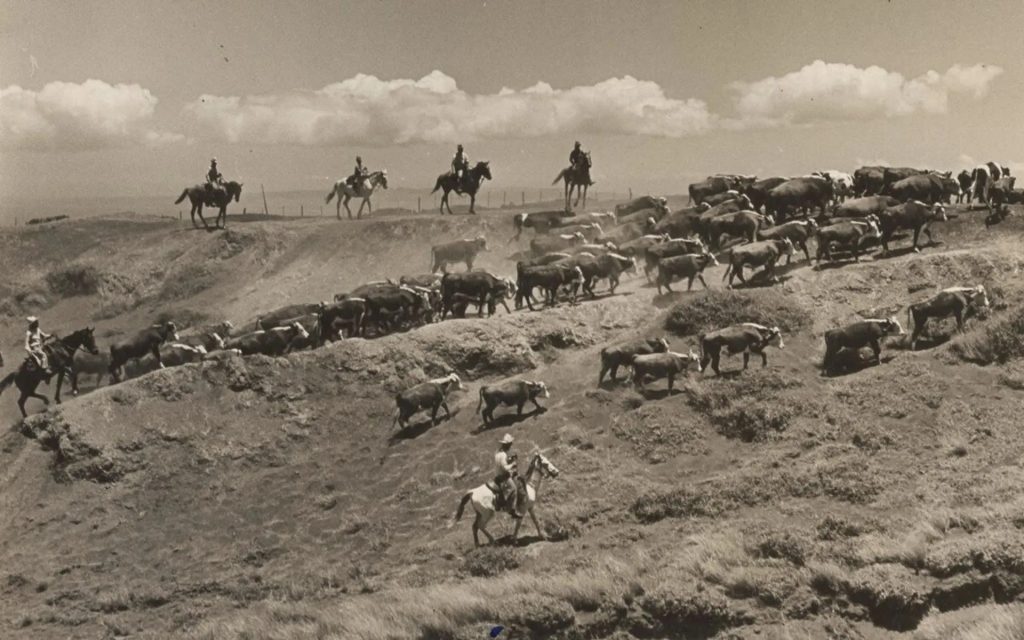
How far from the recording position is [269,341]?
78.1 feet

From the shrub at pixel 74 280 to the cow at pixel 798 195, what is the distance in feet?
103

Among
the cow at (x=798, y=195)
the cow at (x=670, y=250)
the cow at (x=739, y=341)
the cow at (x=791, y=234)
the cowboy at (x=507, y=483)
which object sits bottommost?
the cowboy at (x=507, y=483)

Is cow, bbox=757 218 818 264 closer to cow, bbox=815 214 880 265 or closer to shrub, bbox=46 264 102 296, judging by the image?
cow, bbox=815 214 880 265

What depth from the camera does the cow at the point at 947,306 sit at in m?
19.7

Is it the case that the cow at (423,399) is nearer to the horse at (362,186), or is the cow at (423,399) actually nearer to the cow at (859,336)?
the cow at (859,336)

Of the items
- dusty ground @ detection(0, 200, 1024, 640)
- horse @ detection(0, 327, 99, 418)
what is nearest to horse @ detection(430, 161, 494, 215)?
dusty ground @ detection(0, 200, 1024, 640)

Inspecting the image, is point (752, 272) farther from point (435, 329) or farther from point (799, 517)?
point (799, 517)

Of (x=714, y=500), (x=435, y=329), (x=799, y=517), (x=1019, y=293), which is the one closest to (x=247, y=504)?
(x=435, y=329)

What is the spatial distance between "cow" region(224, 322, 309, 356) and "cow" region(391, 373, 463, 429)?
5096mm

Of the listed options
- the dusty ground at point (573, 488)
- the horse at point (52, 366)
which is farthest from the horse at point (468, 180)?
the horse at point (52, 366)

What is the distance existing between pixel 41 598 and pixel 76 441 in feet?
15.3

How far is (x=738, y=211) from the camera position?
2959 centimetres

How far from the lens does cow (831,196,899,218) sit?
27.8m

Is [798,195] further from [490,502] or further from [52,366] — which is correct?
[52,366]
